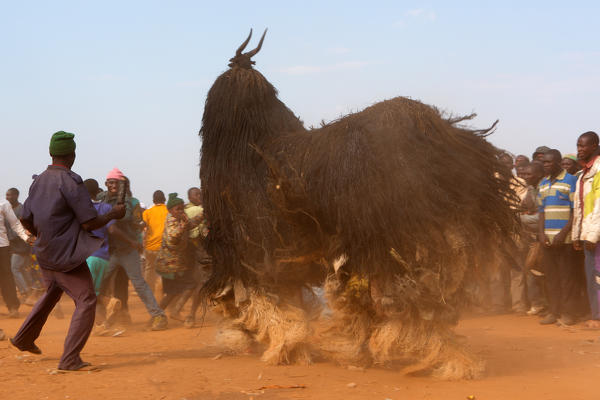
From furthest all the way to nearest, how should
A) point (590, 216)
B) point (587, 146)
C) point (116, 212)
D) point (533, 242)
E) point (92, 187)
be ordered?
1. point (533, 242)
2. point (92, 187)
3. point (587, 146)
4. point (590, 216)
5. point (116, 212)

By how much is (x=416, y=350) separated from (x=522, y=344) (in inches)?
107

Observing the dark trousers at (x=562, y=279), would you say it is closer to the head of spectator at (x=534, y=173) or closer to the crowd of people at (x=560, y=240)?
the crowd of people at (x=560, y=240)

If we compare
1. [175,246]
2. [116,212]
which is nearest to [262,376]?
[116,212]

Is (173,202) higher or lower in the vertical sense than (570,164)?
lower

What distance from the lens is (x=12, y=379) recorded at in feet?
20.4

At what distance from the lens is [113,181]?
9648 millimetres

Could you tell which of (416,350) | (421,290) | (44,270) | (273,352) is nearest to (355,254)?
(421,290)

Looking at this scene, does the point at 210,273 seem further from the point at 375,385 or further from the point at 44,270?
the point at 375,385

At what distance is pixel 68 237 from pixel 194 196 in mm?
6265

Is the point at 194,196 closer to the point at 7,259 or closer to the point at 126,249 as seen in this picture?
the point at 126,249

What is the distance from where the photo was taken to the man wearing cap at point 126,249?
966cm

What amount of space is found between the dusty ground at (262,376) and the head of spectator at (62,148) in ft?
6.73

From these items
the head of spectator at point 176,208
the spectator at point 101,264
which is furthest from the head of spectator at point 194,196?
the spectator at point 101,264

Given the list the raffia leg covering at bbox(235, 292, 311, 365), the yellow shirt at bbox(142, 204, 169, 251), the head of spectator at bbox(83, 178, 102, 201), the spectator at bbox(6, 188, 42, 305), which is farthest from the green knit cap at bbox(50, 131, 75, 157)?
the spectator at bbox(6, 188, 42, 305)
